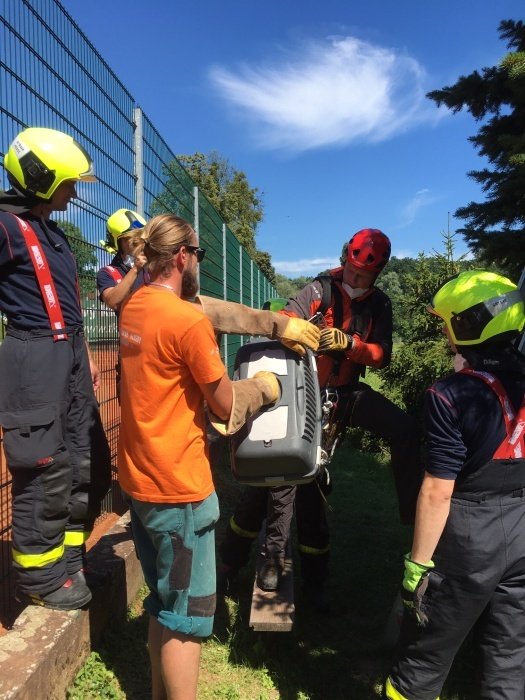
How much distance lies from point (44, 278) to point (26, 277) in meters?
0.07

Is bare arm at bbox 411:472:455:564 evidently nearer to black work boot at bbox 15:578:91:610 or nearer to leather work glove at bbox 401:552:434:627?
leather work glove at bbox 401:552:434:627

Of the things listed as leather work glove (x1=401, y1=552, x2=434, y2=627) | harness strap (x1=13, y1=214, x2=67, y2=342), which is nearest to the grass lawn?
leather work glove (x1=401, y1=552, x2=434, y2=627)

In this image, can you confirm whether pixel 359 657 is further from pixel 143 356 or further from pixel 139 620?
pixel 143 356

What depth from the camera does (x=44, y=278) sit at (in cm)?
243

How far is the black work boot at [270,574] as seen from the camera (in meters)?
3.10

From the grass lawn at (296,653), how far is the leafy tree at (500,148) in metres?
3.46

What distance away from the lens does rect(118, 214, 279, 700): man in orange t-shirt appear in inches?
76.9

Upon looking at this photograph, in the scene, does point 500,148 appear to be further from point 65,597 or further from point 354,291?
point 65,597

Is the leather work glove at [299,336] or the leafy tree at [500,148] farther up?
the leafy tree at [500,148]

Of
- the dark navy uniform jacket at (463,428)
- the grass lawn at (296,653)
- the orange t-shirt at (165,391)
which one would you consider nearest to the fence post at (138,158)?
the orange t-shirt at (165,391)

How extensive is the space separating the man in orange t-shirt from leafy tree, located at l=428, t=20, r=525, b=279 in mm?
4287

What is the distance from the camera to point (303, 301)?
338 cm

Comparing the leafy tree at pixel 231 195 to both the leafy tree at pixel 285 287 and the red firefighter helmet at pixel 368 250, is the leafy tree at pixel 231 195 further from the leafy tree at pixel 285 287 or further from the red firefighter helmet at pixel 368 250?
the red firefighter helmet at pixel 368 250

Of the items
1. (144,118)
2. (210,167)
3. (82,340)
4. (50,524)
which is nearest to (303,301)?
(82,340)
